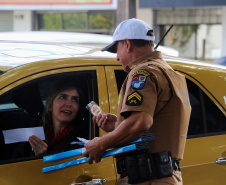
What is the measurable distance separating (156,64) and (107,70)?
0.46 m

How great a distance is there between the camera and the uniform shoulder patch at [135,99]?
249 centimetres

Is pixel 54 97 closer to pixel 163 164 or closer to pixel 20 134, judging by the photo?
pixel 20 134

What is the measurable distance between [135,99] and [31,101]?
3.12 ft

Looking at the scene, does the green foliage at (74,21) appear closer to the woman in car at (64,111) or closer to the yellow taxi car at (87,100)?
the yellow taxi car at (87,100)

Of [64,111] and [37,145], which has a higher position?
[64,111]

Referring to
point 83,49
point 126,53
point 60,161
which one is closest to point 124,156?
point 60,161

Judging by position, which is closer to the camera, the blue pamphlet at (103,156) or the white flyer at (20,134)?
the blue pamphlet at (103,156)

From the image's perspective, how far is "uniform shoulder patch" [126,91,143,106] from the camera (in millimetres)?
2494

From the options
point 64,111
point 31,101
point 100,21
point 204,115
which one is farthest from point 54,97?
point 100,21

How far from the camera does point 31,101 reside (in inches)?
126

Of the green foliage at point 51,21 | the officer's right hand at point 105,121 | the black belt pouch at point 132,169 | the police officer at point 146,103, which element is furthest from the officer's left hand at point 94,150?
the green foliage at point 51,21

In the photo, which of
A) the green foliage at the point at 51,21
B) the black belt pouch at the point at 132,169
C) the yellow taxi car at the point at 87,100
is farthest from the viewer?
the green foliage at the point at 51,21

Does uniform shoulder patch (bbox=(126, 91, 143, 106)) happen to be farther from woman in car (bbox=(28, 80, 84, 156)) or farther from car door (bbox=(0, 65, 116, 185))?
woman in car (bbox=(28, 80, 84, 156))

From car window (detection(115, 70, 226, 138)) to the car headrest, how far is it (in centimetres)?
98
